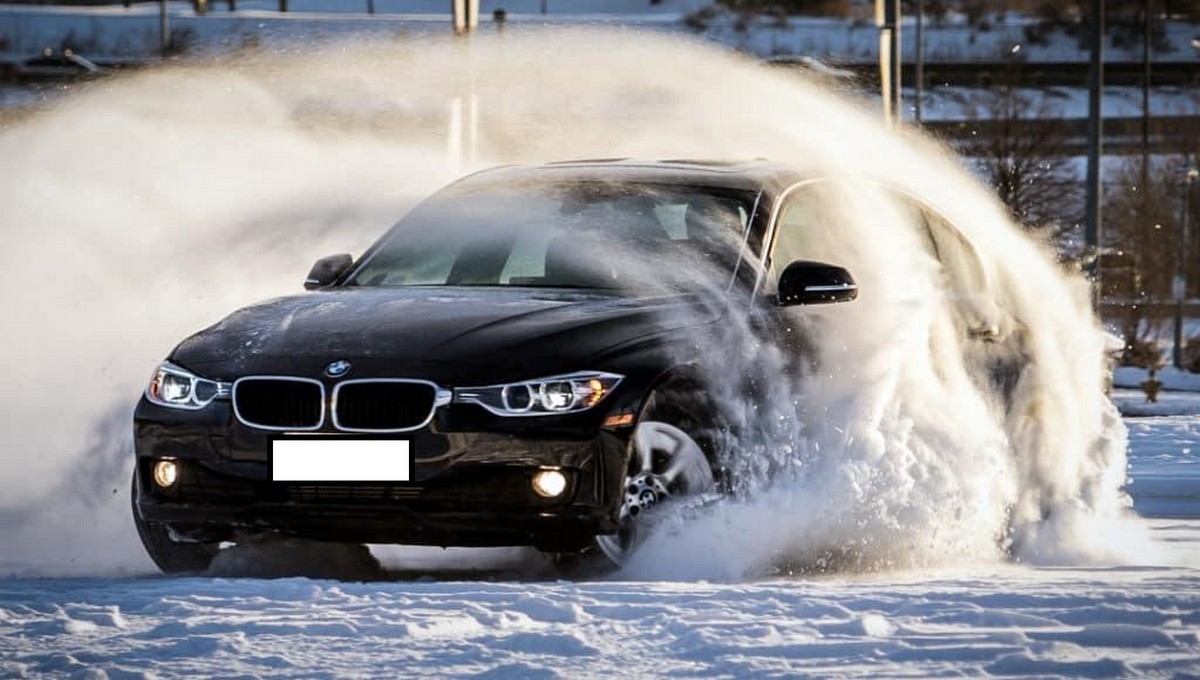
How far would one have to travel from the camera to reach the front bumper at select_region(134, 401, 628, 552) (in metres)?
7.48

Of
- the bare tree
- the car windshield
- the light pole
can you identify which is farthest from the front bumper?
the light pole

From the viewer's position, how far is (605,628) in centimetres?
650

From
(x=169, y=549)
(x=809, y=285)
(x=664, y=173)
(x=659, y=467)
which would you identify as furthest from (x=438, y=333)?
(x=664, y=173)

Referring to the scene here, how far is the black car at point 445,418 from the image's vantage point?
24.6ft

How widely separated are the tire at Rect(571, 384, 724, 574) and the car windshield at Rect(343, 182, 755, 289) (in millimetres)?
834

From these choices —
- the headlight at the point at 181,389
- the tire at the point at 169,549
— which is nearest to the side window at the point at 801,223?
the headlight at the point at 181,389

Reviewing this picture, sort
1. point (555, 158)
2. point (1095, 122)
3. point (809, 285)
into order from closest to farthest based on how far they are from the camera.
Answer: point (809, 285) < point (555, 158) < point (1095, 122)

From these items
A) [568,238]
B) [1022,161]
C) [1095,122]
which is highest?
[568,238]

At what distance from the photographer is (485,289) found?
8.55m

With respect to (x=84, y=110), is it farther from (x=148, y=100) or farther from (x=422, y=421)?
(x=422, y=421)

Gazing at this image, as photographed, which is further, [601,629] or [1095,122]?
[1095,122]

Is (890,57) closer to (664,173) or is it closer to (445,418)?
(664,173)

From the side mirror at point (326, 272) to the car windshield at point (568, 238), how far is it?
3.1 inches

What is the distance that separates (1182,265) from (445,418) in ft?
116
